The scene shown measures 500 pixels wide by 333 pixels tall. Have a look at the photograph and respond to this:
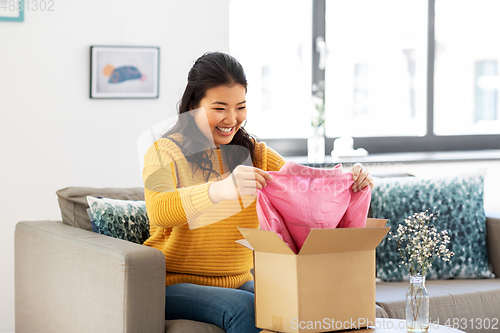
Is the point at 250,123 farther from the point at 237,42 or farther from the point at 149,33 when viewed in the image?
the point at 149,33

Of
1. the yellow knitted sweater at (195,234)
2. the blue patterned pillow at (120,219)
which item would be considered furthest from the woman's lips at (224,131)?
the blue patterned pillow at (120,219)

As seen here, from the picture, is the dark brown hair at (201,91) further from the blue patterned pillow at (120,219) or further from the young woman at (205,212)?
the blue patterned pillow at (120,219)

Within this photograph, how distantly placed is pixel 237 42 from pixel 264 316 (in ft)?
6.69

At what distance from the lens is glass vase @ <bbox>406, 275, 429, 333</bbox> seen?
1.32m

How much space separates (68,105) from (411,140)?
6.47 feet

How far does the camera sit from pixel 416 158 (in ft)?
9.82

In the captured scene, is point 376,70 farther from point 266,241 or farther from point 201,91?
point 266,241

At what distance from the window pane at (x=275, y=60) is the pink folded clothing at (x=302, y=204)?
169 cm

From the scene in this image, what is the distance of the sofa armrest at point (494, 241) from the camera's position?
232cm

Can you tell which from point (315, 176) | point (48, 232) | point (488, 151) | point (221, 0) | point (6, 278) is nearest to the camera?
point (315, 176)

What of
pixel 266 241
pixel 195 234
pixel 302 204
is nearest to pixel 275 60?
pixel 195 234

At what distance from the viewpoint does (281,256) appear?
1.26m

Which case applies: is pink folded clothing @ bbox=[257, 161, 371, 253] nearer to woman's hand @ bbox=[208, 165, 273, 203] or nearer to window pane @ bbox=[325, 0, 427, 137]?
woman's hand @ bbox=[208, 165, 273, 203]

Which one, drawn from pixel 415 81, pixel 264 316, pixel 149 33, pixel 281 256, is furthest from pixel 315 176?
pixel 415 81
